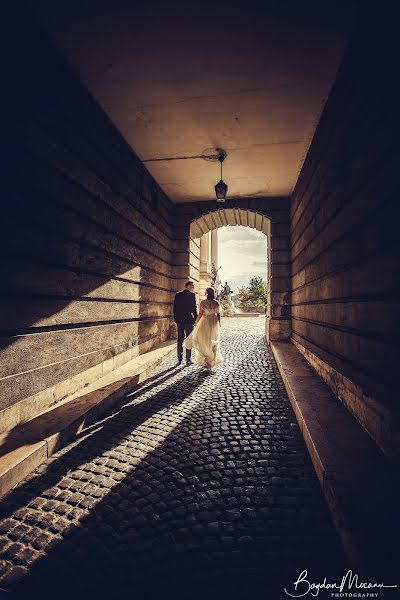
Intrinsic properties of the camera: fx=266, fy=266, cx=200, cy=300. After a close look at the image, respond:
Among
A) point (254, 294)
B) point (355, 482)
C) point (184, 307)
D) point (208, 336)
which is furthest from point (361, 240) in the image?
point (254, 294)

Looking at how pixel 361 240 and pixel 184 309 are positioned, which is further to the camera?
pixel 184 309

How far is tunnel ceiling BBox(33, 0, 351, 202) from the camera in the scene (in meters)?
2.90

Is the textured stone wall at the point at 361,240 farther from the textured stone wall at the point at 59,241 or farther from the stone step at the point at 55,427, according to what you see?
the textured stone wall at the point at 59,241

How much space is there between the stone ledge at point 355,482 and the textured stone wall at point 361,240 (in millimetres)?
192

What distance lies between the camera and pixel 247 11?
2.88 meters

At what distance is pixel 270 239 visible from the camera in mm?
8469

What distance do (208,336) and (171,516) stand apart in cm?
372

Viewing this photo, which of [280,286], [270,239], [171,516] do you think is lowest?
[171,516]

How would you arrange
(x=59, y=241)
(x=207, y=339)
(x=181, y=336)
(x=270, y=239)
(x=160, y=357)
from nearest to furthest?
(x=59, y=241), (x=207, y=339), (x=160, y=357), (x=181, y=336), (x=270, y=239)

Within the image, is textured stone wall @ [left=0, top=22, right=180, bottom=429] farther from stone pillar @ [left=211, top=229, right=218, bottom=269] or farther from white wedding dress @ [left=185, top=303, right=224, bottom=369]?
stone pillar @ [left=211, top=229, right=218, bottom=269]

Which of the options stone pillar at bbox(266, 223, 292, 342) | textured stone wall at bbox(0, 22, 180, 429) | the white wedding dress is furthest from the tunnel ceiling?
the white wedding dress

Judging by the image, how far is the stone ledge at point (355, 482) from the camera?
133cm

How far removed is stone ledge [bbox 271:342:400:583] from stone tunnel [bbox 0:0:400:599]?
0.05 feet

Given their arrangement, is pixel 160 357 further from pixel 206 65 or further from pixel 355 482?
pixel 206 65
